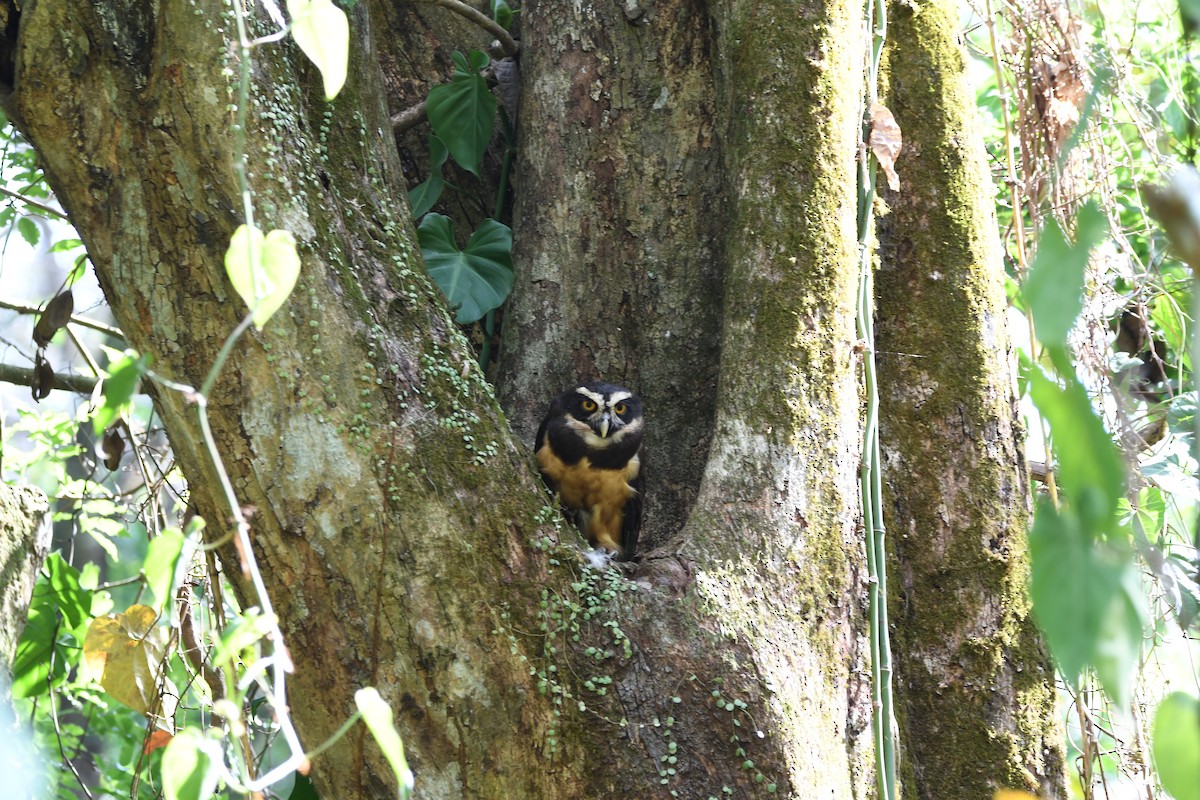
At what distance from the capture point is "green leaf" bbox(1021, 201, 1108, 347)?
699mm

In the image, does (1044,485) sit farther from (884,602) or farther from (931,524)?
(884,602)

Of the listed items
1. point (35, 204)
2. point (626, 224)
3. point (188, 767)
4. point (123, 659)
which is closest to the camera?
point (188, 767)

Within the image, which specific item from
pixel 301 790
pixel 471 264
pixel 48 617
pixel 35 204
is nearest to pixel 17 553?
pixel 48 617

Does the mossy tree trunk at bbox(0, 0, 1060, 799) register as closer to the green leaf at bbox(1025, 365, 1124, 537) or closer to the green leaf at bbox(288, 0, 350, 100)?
the green leaf at bbox(288, 0, 350, 100)

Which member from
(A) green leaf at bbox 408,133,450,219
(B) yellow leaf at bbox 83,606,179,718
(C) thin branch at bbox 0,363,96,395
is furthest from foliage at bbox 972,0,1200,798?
(C) thin branch at bbox 0,363,96,395

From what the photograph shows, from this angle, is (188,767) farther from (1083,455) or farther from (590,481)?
(590,481)

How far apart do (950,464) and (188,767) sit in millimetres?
2438

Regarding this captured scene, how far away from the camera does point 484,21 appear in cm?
366

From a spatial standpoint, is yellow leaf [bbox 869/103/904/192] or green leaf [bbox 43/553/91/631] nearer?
yellow leaf [bbox 869/103/904/192]

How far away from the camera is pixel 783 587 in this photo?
255cm

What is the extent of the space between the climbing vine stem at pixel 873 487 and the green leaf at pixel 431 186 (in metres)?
1.37

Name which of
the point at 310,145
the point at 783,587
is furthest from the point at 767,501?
the point at 310,145

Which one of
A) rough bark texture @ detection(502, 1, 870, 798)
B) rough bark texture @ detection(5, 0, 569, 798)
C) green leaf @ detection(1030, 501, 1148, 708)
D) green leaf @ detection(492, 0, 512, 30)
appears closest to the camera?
green leaf @ detection(1030, 501, 1148, 708)

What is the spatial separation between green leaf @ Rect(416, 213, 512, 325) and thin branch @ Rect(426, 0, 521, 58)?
67 centimetres
